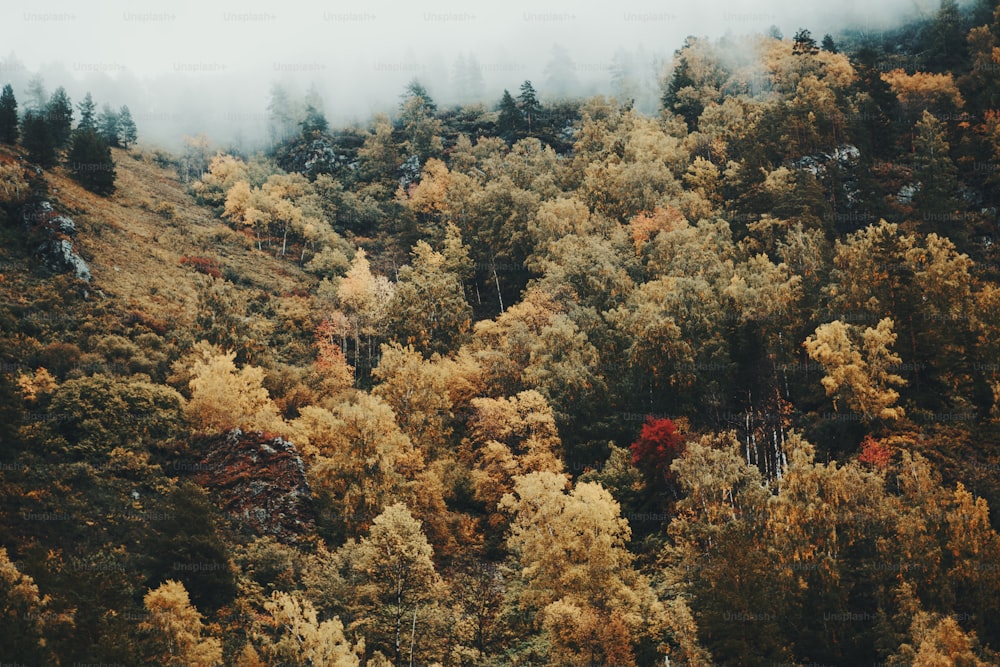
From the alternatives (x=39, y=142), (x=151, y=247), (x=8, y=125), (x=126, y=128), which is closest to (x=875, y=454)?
(x=151, y=247)

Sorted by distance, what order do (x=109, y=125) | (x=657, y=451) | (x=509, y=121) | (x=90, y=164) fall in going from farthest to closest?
1. (x=109, y=125)
2. (x=509, y=121)
3. (x=90, y=164)
4. (x=657, y=451)

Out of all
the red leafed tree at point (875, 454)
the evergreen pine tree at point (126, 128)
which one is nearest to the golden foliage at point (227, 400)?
the red leafed tree at point (875, 454)

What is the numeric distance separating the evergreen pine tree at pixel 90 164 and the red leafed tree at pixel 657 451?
77162mm

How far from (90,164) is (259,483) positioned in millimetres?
64090

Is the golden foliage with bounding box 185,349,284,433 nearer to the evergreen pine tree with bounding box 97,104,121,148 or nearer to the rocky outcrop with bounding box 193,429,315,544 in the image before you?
the rocky outcrop with bounding box 193,429,315,544

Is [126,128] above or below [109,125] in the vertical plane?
below

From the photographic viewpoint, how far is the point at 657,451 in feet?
162

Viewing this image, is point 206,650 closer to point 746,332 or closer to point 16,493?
point 16,493

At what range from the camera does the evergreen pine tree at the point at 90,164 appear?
3514 inches

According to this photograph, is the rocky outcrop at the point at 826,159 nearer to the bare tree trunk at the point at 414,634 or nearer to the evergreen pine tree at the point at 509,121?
the evergreen pine tree at the point at 509,121

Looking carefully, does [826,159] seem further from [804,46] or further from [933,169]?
[804,46]

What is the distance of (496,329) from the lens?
217 ft


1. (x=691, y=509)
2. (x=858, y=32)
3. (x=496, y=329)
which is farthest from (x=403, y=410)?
(x=858, y=32)

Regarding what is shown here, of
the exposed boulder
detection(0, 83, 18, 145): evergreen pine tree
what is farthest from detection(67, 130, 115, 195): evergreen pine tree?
the exposed boulder
